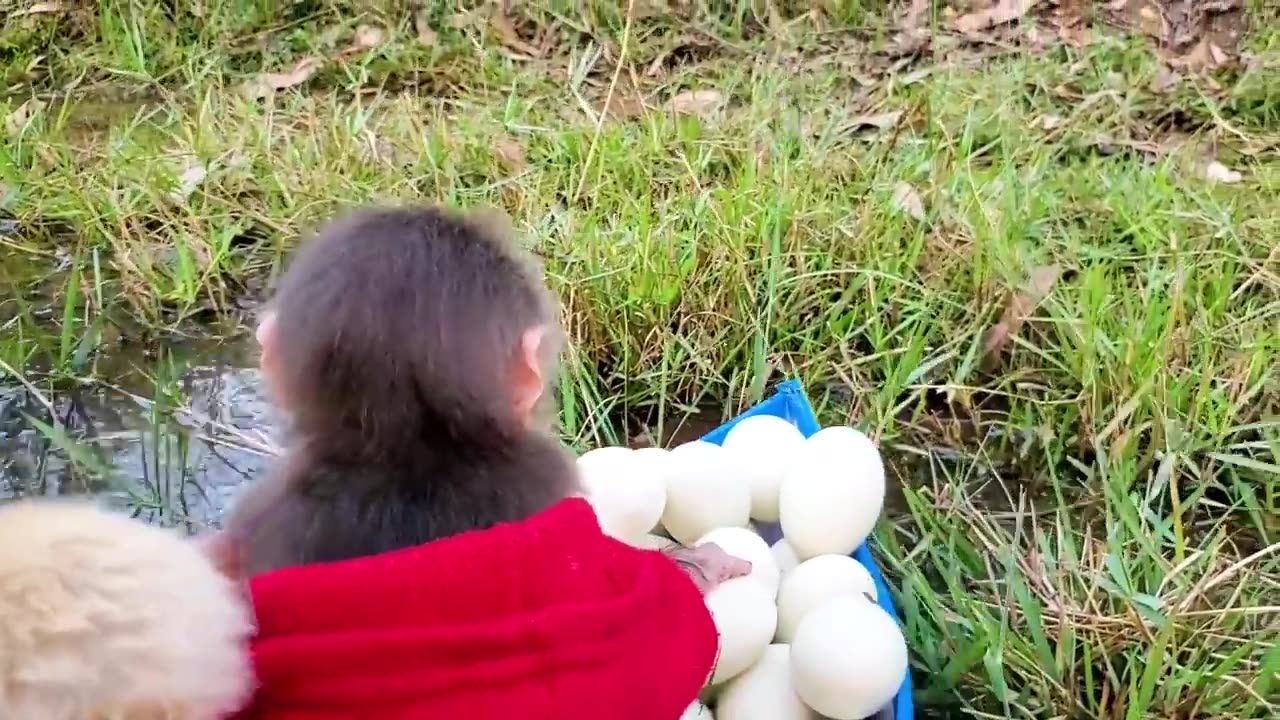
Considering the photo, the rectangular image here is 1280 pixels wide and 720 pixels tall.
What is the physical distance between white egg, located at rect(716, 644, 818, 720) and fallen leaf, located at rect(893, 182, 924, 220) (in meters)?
0.97

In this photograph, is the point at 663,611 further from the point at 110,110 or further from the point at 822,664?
the point at 110,110

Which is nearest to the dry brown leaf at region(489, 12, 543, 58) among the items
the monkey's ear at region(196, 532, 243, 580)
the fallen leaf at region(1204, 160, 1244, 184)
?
the fallen leaf at region(1204, 160, 1244, 184)

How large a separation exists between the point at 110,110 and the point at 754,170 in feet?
5.42

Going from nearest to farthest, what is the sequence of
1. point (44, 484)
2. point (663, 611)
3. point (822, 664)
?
point (663, 611) < point (822, 664) < point (44, 484)

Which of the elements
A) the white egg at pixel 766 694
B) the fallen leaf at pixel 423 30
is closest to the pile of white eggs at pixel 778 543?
the white egg at pixel 766 694

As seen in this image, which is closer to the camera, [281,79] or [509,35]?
[281,79]

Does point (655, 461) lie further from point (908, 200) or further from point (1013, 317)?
point (908, 200)

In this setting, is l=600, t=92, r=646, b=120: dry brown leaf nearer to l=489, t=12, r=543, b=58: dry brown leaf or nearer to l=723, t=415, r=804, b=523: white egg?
l=489, t=12, r=543, b=58: dry brown leaf

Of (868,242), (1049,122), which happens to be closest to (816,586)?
(868,242)

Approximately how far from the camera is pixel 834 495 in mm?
1383

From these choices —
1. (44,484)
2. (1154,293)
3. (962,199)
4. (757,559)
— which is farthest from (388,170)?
(1154,293)

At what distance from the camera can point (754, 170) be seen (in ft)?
6.97

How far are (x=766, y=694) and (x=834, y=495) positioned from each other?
0.25 meters

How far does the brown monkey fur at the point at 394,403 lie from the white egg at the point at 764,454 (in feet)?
A: 1.57
